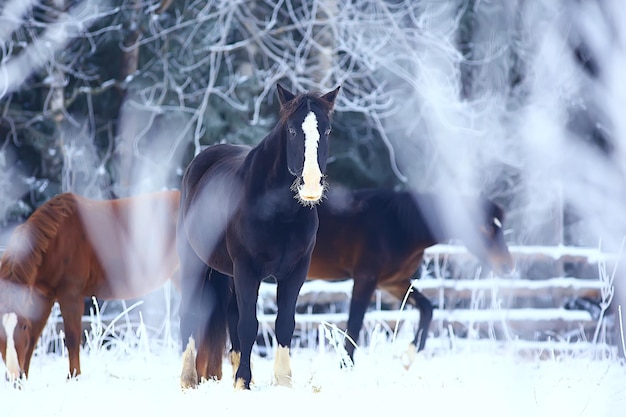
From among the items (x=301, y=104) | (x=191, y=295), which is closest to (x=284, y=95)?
(x=301, y=104)

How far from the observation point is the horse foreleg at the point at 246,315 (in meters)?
4.85

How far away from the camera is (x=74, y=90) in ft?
39.4

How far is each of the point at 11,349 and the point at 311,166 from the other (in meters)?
3.12

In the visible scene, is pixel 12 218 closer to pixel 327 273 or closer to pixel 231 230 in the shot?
pixel 327 273

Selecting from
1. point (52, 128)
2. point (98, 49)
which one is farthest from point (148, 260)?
point (98, 49)

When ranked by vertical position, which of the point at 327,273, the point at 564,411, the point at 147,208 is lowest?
the point at 564,411

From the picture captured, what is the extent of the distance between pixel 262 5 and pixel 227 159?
27.4 feet

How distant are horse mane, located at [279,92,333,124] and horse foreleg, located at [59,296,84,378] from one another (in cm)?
282

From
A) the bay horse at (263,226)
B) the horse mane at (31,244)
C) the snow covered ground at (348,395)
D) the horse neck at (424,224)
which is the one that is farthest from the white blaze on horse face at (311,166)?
the horse neck at (424,224)

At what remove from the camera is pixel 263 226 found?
4855 millimetres

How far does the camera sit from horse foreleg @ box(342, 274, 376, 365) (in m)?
7.34

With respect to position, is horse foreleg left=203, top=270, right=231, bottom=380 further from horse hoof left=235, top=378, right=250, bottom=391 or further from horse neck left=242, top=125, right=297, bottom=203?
horse neck left=242, top=125, right=297, bottom=203

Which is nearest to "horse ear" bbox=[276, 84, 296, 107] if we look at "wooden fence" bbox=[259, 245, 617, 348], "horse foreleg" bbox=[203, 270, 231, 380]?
"horse foreleg" bbox=[203, 270, 231, 380]

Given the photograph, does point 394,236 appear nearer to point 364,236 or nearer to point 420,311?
point 364,236
